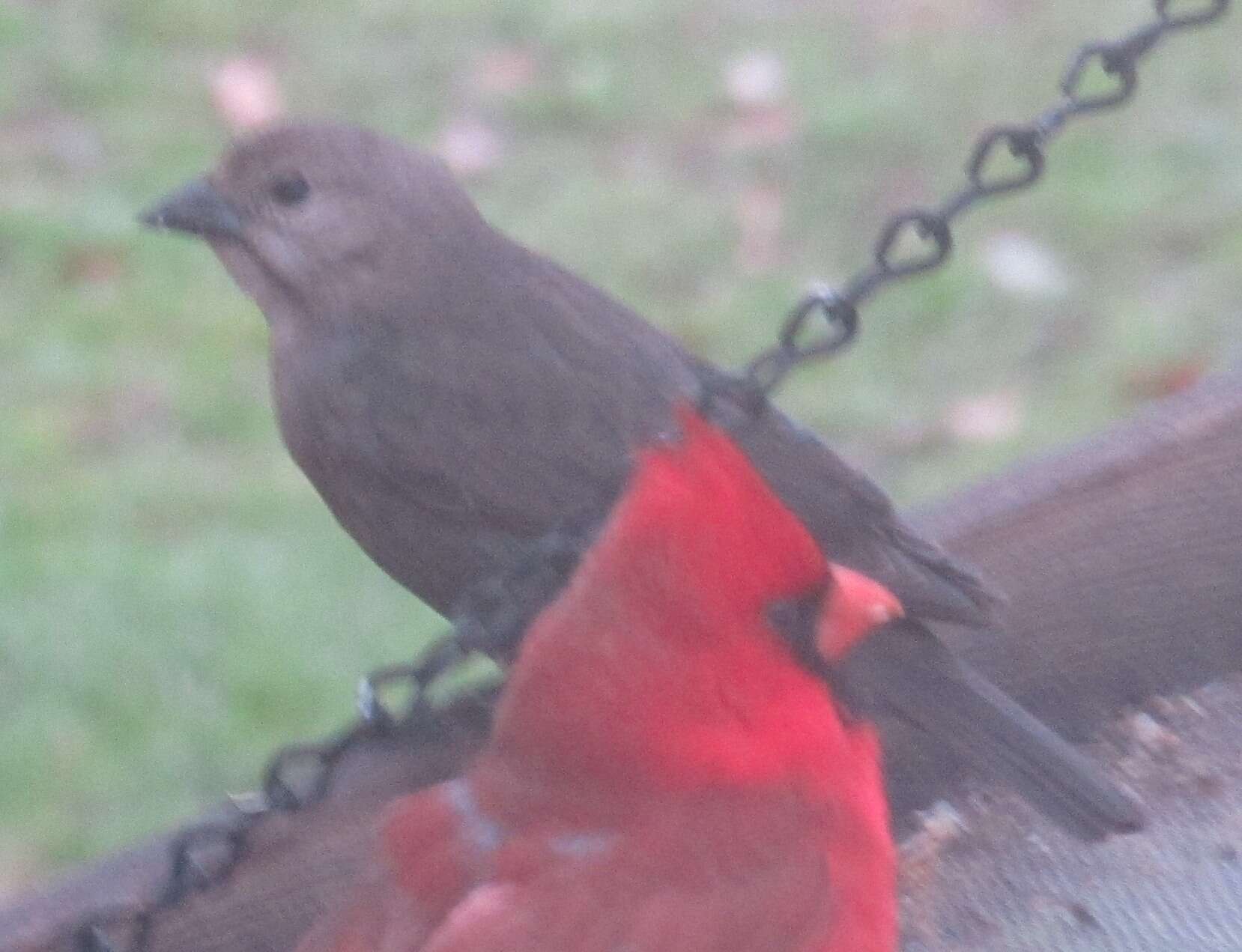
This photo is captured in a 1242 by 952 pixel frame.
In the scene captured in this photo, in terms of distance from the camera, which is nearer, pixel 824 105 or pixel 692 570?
pixel 692 570

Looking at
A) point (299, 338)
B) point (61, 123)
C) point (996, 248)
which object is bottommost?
point (996, 248)

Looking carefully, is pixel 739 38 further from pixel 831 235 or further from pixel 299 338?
pixel 299 338

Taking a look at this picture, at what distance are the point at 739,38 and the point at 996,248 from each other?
2.92 ft

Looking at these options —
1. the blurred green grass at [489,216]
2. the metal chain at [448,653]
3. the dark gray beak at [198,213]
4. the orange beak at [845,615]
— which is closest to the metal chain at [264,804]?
the metal chain at [448,653]

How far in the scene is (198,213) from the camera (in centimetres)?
269

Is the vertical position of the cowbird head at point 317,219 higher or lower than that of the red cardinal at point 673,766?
higher

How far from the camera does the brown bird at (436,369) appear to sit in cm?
250

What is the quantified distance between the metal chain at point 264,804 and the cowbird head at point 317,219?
1.02 meters

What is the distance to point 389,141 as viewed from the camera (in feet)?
9.31

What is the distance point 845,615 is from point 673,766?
0.15m

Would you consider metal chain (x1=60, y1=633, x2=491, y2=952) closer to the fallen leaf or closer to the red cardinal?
the red cardinal

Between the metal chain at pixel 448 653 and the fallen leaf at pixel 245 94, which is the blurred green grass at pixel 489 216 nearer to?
the fallen leaf at pixel 245 94

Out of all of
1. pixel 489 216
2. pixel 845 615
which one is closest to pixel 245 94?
pixel 489 216

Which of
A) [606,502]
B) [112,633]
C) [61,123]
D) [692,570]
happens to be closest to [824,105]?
[61,123]
